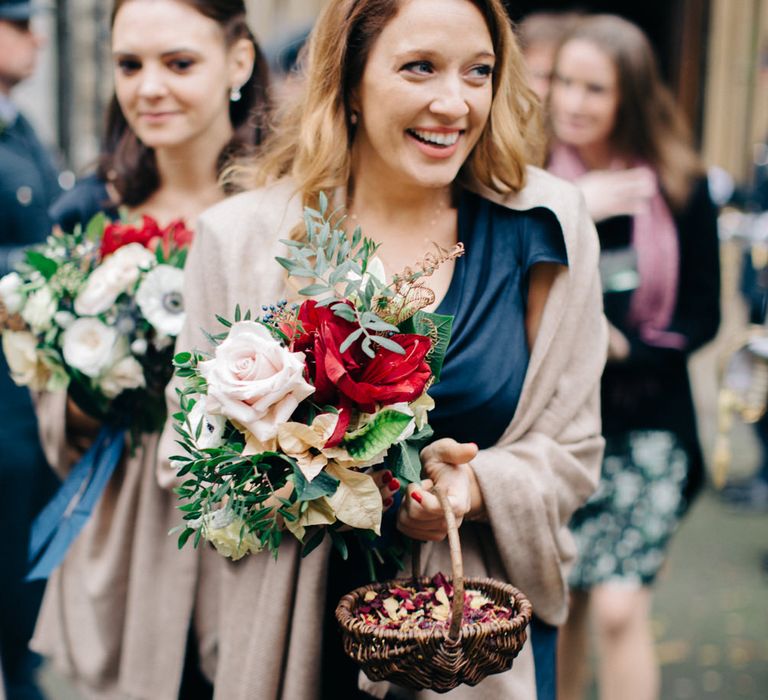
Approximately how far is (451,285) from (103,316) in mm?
940

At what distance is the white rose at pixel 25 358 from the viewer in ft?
9.82

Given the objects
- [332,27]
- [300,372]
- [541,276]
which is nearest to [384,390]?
[300,372]

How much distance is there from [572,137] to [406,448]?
89.4 inches

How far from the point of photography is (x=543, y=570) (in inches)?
98.6

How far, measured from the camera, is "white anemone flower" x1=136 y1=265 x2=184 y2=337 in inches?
111

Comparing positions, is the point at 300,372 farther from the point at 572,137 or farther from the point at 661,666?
the point at 661,666

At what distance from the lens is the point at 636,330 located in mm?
3922

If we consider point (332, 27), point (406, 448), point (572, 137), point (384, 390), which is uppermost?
point (332, 27)

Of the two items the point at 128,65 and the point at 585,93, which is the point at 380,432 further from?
the point at 585,93

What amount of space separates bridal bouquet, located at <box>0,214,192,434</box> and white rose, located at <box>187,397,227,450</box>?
2.44ft

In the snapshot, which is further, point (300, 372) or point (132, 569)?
point (132, 569)

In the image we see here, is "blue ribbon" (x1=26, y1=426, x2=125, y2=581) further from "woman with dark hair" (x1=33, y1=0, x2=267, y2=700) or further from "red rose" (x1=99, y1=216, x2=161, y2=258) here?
"red rose" (x1=99, y1=216, x2=161, y2=258)

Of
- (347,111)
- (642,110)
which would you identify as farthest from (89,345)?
(642,110)

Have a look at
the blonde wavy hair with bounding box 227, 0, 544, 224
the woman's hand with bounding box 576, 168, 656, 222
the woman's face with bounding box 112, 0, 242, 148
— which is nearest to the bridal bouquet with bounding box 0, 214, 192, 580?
the woman's face with bounding box 112, 0, 242, 148
